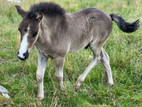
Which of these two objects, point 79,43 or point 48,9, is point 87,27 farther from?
point 48,9

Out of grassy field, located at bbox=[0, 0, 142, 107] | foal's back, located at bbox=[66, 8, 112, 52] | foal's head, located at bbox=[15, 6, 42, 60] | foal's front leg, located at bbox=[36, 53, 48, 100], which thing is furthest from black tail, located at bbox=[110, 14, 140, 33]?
foal's head, located at bbox=[15, 6, 42, 60]

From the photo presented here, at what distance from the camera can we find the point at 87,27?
3934 millimetres

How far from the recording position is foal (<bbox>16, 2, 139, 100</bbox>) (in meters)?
2.85

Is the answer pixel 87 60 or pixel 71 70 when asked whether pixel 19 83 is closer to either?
pixel 71 70

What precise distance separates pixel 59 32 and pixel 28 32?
Answer: 0.81 metres

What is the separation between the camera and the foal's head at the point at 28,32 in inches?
106

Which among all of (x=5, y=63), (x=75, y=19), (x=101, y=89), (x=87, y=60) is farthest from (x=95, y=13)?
(x=5, y=63)

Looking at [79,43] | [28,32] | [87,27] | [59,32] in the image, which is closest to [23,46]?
[28,32]

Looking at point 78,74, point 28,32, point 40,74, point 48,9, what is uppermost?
point 48,9

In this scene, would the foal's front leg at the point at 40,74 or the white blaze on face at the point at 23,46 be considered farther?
the foal's front leg at the point at 40,74

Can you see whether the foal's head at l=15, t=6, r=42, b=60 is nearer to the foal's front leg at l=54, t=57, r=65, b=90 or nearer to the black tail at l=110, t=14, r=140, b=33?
the foal's front leg at l=54, t=57, r=65, b=90

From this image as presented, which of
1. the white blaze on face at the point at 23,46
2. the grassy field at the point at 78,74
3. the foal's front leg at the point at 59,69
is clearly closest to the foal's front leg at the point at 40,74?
the grassy field at the point at 78,74

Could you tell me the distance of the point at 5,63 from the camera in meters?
A: 4.81

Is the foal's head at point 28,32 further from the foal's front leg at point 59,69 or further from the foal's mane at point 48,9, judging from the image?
the foal's front leg at point 59,69
